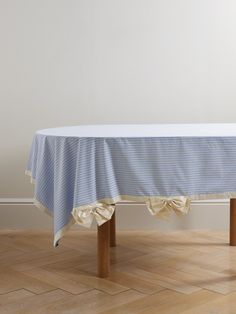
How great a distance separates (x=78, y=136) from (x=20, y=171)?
1.32 m

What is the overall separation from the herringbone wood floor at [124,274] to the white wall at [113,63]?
737 mm

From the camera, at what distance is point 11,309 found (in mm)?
2166

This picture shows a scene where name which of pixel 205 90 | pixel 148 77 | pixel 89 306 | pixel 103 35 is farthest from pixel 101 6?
pixel 89 306

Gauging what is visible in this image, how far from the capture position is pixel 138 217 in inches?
140

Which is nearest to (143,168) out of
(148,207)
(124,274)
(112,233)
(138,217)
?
(148,207)

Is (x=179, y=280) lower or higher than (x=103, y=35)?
lower

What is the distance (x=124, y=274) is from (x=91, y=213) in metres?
0.44

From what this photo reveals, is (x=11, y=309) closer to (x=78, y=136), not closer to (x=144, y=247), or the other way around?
(x=78, y=136)

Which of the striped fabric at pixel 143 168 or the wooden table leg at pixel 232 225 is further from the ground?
the striped fabric at pixel 143 168

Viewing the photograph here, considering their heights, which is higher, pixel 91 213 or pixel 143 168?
pixel 143 168

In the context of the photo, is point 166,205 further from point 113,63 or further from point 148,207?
point 113,63

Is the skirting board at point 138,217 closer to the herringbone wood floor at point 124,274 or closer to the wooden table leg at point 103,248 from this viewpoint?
the herringbone wood floor at point 124,274

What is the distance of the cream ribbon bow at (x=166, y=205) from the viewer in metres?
2.33

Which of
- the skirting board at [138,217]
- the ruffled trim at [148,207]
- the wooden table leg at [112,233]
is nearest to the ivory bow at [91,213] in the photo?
the ruffled trim at [148,207]
